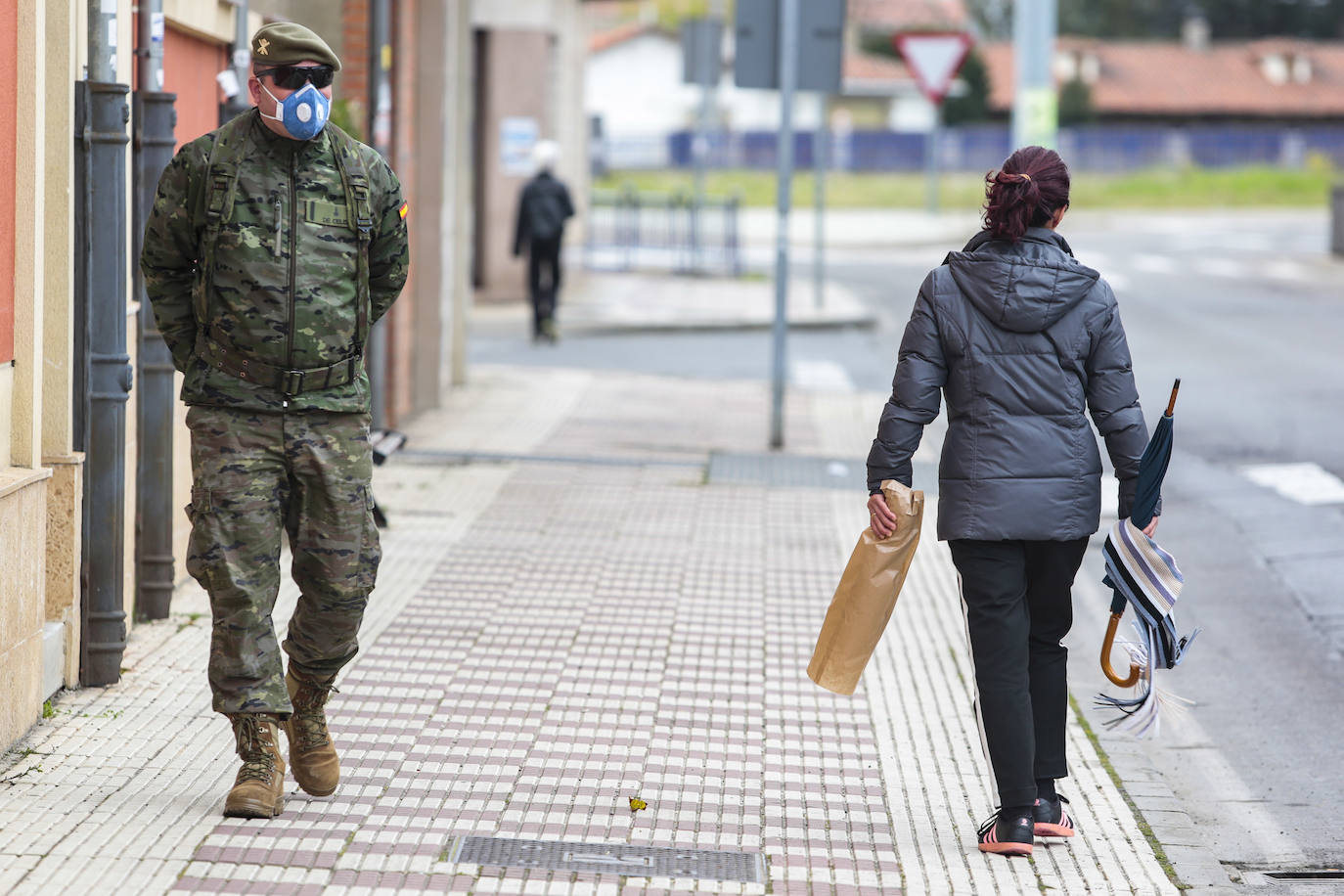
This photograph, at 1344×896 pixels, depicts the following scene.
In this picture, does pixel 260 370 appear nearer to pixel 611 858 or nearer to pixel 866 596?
pixel 611 858

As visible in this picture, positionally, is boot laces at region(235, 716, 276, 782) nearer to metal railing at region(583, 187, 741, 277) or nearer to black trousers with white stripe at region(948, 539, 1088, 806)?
black trousers with white stripe at region(948, 539, 1088, 806)

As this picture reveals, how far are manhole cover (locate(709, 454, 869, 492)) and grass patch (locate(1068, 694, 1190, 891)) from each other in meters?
3.73

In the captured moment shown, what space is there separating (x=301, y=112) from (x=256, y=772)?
160 centimetres

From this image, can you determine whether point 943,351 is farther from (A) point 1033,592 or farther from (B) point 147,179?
(B) point 147,179

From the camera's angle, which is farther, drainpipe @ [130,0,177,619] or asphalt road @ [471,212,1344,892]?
drainpipe @ [130,0,177,619]

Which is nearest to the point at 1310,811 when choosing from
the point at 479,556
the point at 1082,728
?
the point at 1082,728

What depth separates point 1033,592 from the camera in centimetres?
456

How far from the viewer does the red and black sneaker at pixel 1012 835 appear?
4.50m

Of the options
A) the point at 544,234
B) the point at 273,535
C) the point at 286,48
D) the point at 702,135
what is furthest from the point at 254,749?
the point at 702,135

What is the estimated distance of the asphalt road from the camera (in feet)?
18.1

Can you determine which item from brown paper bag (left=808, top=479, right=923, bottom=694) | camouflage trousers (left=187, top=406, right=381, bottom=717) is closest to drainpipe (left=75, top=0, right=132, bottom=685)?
camouflage trousers (left=187, top=406, right=381, bottom=717)

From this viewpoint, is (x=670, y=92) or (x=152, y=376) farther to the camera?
(x=670, y=92)

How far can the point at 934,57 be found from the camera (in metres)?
19.2

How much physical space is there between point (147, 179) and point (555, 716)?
2.17m
